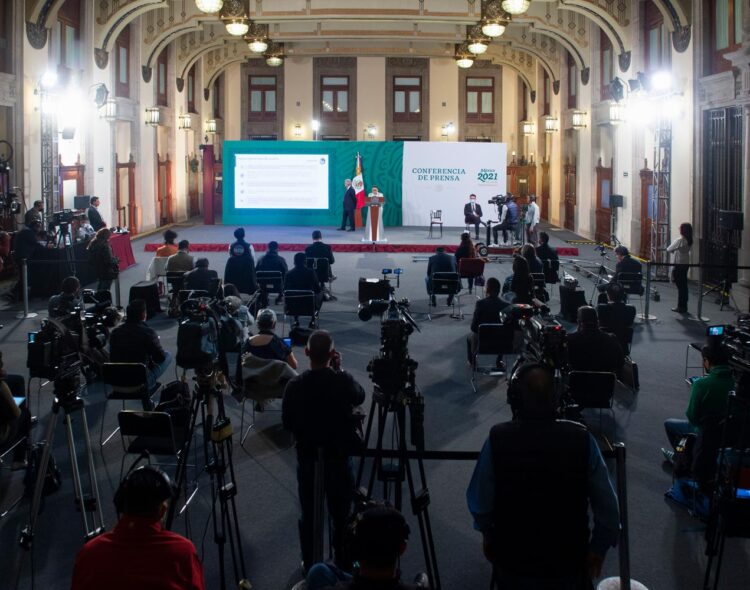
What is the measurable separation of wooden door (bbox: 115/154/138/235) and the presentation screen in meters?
3.50

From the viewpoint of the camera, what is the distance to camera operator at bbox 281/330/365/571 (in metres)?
4.68

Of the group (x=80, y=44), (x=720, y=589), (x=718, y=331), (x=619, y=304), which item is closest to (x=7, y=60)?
(x=80, y=44)

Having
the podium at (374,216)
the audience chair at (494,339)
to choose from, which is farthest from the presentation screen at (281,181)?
the audience chair at (494,339)

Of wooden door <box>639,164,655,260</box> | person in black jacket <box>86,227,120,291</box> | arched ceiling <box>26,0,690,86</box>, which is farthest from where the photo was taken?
arched ceiling <box>26,0,690,86</box>

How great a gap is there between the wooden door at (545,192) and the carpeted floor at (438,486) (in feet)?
62.4

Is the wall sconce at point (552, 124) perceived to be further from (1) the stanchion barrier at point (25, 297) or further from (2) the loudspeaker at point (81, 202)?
(1) the stanchion barrier at point (25, 297)

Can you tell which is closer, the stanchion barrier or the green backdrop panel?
the stanchion barrier

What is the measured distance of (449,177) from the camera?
26922 millimetres

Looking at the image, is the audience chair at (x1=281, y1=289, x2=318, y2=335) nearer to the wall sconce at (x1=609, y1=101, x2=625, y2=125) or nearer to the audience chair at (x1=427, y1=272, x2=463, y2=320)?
the audience chair at (x1=427, y1=272, x2=463, y2=320)

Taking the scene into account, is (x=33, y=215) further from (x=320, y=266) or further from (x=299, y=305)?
(x=299, y=305)

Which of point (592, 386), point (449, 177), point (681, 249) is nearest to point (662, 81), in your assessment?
point (681, 249)

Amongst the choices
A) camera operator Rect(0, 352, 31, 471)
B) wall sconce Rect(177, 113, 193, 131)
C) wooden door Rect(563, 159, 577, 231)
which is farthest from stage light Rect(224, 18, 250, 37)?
camera operator Rect(0, 352, 31, 471)

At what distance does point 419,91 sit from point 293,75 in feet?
15.4

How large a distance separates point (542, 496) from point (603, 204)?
21.8 m
